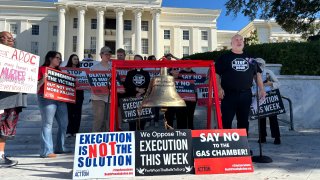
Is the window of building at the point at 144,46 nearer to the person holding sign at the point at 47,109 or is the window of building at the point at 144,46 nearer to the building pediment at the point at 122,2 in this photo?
the building pediment at the point at 122,2

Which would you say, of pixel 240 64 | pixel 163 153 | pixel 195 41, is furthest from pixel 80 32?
pixel 163 153

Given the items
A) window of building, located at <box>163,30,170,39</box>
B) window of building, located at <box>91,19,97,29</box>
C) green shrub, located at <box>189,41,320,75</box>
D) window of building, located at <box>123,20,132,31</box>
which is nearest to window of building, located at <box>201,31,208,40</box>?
window of building, located at <box>163,30,170,39</box>

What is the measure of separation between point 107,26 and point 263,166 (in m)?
52.2

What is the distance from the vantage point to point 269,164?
4863 millimetres

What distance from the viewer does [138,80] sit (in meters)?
6.91

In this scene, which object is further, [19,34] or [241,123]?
[19,34]

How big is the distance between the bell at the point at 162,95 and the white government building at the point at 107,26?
47062 mm

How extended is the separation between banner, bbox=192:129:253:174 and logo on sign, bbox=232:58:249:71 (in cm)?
110

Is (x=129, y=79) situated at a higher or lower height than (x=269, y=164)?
higher

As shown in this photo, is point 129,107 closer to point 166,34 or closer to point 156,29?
point 156,29

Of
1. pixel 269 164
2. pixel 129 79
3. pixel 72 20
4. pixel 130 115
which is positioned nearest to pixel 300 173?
pixel 269 164

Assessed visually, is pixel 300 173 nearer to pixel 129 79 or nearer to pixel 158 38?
pixel 129 79

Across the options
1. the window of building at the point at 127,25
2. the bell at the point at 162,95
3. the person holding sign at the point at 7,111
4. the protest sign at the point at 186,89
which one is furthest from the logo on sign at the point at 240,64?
the window of building at the point at 127,25

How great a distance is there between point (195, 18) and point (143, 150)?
54.7m
